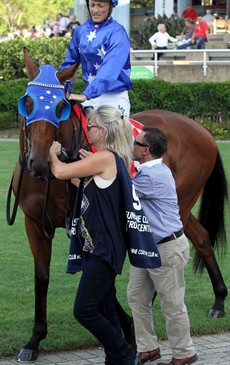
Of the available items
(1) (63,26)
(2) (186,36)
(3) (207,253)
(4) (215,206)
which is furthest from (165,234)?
(1) (63,26)

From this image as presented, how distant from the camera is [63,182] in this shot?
5.93 metres

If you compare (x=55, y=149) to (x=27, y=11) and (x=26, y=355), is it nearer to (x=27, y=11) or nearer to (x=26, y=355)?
(x=26, y=355)

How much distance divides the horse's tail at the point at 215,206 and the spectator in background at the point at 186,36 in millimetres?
20056

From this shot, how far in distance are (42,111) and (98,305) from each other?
1.37 meters

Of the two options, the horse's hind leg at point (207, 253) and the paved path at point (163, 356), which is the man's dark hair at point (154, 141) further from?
the horse's hind leg at point (207, 253)

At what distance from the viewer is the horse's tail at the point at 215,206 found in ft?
25.0

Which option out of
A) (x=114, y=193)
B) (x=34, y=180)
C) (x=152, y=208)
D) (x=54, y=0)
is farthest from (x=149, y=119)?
(x=54, y=0)

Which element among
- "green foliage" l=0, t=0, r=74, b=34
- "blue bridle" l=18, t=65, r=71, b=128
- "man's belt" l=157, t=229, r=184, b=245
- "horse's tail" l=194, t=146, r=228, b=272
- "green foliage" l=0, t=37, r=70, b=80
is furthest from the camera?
"green foliage" l=0, t=0, r=74, b=34

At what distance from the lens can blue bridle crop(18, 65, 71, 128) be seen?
5.39 m

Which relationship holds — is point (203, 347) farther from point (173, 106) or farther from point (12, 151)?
point (173, 106)

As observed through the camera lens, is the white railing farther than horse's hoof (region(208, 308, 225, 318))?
Yes

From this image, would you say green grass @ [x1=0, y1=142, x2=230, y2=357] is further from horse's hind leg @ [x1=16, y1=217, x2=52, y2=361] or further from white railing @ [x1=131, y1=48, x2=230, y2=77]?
white railing @ [x1=131, y1=48, x2=230, y2=77]

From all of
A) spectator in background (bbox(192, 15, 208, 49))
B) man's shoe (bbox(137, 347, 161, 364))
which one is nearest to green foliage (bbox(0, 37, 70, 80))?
spectator in background (bbox(192, 15, 208, 49))

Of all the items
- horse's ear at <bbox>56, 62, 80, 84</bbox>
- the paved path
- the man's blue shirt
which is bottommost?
the paved path
